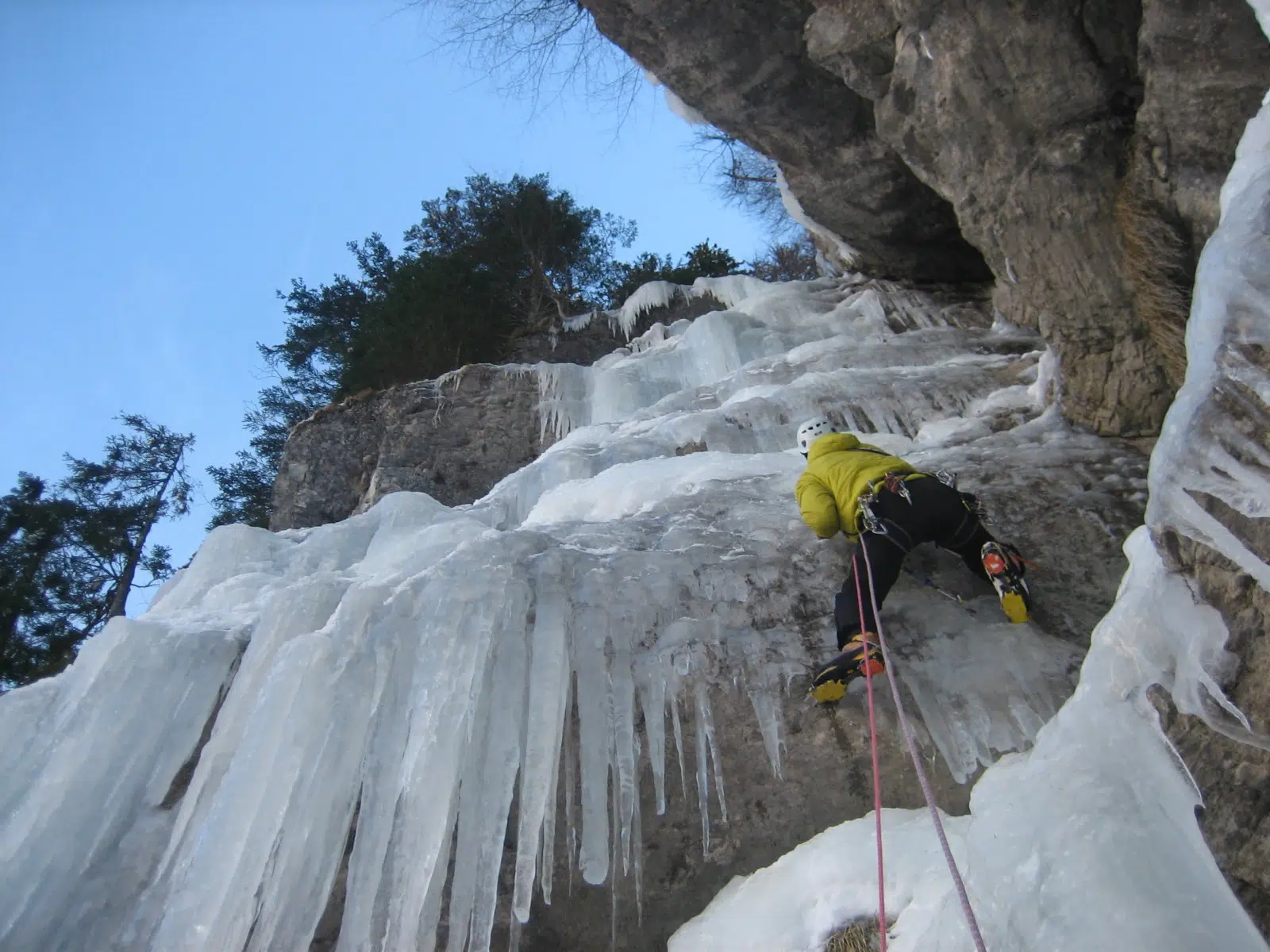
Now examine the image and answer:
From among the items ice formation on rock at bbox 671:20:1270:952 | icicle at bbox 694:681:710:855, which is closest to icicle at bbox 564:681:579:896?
icicle at bbox 694:681:710:855

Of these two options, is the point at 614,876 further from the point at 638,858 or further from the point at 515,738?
the point at 515,738

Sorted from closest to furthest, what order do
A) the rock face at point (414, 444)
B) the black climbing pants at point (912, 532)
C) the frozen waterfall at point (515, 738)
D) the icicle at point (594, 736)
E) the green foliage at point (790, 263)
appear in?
the frozen waterfall at point (515, 738), the icicle at point (594, 736), the black climbing pants at point (912, 532), the rock face at point (414, 444), the green foliage at point (790, 263)

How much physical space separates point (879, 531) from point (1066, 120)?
3134 mm

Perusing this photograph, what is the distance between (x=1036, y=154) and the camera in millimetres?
4801

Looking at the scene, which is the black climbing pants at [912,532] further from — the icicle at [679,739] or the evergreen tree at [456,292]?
the evergreen tree at [456,292]

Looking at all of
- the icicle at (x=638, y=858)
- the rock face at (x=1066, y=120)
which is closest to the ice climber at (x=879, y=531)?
the icicle at (x=638, y=858)

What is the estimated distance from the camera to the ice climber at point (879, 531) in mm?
2885

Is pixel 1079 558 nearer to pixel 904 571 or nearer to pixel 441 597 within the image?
pixel 904 571

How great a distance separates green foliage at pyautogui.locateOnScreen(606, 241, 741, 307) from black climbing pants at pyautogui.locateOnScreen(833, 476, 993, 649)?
10549 millimetres

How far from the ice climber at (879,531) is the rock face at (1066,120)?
2.01 meters

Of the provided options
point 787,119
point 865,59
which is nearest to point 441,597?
point 865,59

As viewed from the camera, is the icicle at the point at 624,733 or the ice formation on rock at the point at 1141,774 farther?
the icicle at the point at 624,733

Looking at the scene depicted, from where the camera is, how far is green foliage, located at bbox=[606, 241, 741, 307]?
13492mm

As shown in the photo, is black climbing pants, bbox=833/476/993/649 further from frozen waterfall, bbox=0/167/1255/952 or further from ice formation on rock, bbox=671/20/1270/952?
ice formation on rock, bbox=671/20/1270/952
